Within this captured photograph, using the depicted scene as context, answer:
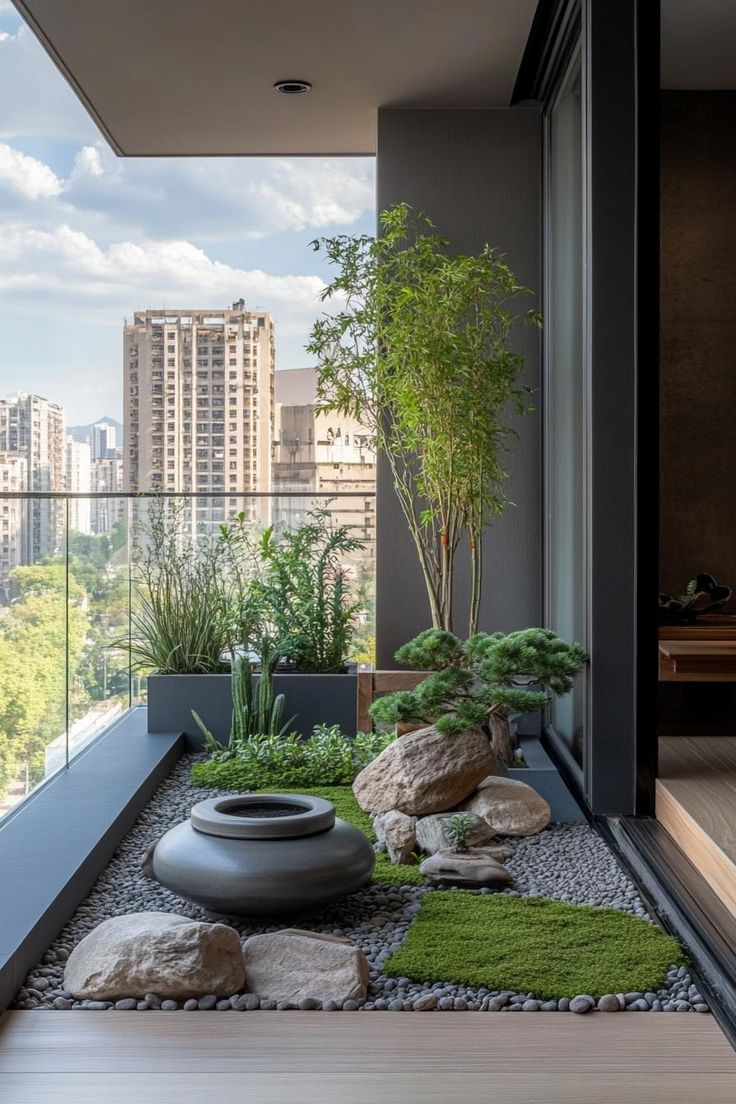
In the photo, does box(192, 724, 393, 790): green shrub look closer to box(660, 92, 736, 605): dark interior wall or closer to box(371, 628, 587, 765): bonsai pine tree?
box(371, 628, 587, 765): bonsai pine tree

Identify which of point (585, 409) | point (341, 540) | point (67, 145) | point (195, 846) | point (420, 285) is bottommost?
point (195, 846)

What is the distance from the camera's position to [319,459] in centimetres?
828

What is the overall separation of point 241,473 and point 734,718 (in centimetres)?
607

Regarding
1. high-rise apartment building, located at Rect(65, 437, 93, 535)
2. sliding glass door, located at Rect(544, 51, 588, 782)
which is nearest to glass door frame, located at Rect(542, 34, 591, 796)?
sliding glass door, located at Rect(544, 51, 588, 782)

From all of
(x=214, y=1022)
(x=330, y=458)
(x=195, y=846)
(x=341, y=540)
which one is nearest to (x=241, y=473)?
(x=330, y=458)

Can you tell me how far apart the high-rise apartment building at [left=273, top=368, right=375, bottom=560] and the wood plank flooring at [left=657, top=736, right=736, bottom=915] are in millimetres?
2173

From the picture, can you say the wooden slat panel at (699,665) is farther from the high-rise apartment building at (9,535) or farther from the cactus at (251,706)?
the high-rise apartment building at (9,535)

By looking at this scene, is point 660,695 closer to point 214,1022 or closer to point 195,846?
point 195,846

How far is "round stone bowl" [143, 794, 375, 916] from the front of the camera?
2748 millimetres

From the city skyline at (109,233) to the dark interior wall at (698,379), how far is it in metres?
7.04

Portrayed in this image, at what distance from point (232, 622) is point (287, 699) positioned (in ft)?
1.68

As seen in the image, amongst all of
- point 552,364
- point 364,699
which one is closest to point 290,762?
point 364,699

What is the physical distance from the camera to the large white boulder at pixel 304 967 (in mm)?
2393

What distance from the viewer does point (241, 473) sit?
9867mm
